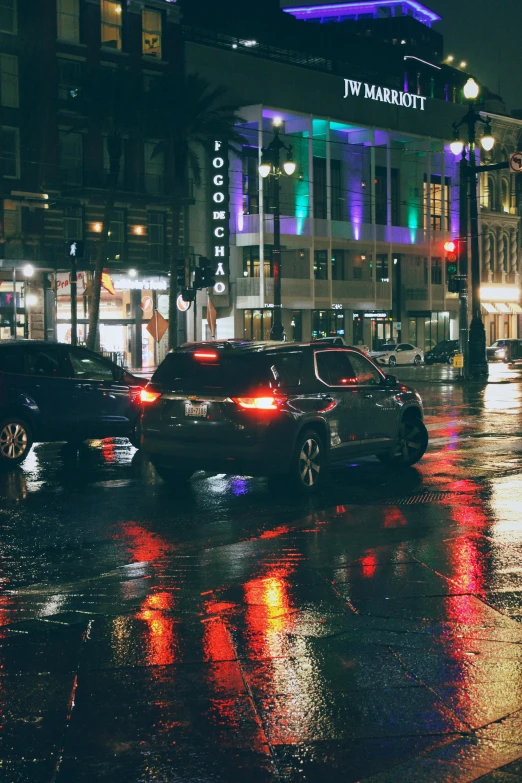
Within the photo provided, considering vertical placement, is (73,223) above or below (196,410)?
above

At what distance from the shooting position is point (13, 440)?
1466cm

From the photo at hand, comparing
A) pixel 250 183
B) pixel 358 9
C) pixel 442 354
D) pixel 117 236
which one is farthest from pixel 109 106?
pixel 358 9

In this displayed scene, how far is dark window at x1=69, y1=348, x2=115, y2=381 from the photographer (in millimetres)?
15797

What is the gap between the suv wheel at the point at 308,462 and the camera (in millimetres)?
11867

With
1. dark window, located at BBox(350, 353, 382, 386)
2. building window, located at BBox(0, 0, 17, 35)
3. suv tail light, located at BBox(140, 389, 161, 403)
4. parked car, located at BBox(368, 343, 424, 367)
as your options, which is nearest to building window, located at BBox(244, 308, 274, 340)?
parked car, located at BBox(368, 343, 424, 367)

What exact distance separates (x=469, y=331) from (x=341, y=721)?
35289 mm

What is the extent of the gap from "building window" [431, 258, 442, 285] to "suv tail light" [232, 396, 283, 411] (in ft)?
216

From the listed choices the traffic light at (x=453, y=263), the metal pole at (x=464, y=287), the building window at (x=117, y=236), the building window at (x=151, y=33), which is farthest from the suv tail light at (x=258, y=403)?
the building window at (x=151, y=33)

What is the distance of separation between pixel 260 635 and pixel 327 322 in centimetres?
6042

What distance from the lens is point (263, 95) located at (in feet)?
204

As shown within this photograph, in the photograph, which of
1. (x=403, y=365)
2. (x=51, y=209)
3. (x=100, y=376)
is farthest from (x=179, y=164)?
(x=100, y=376)

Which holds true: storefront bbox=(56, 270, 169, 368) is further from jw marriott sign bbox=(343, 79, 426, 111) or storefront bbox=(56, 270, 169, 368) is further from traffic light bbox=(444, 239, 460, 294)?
traffic light bbox=(444, 239, 460, 294)

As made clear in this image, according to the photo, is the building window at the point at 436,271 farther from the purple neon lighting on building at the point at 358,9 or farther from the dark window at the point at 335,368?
the dark window at the point at 335,368

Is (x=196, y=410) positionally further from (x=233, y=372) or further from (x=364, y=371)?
(x=364, y=371)
